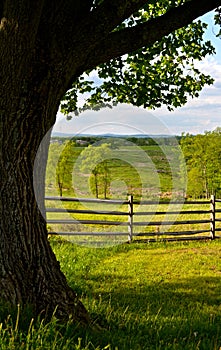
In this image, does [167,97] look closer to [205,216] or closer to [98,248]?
[98,248]

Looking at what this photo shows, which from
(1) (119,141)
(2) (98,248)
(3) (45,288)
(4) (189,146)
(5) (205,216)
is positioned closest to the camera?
(3) (45,288)

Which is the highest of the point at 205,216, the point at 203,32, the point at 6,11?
the point at 203,32

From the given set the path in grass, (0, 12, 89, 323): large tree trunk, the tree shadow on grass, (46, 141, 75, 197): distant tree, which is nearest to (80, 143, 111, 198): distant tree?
(46, 141, 75, 197): distant tree

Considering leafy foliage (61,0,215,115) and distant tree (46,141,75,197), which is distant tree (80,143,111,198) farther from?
leafy foliage (61,0,215,115)

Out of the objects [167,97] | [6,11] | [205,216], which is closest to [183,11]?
[6,11]

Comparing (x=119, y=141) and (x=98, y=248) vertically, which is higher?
(x=119, y=141)

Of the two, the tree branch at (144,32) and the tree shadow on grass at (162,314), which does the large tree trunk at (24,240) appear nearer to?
the tree shadow on grass at (162,314)

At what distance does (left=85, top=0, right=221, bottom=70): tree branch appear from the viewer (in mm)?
4781

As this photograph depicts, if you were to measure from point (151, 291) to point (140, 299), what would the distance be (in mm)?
759

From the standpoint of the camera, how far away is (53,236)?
1454 centimetres

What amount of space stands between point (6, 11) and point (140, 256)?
30.1ft

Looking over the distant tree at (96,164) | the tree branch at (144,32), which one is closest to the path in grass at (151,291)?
the tree branch at (144,32)

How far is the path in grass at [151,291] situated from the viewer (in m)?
4.42

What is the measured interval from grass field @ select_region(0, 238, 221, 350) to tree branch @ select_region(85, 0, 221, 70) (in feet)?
8.19
